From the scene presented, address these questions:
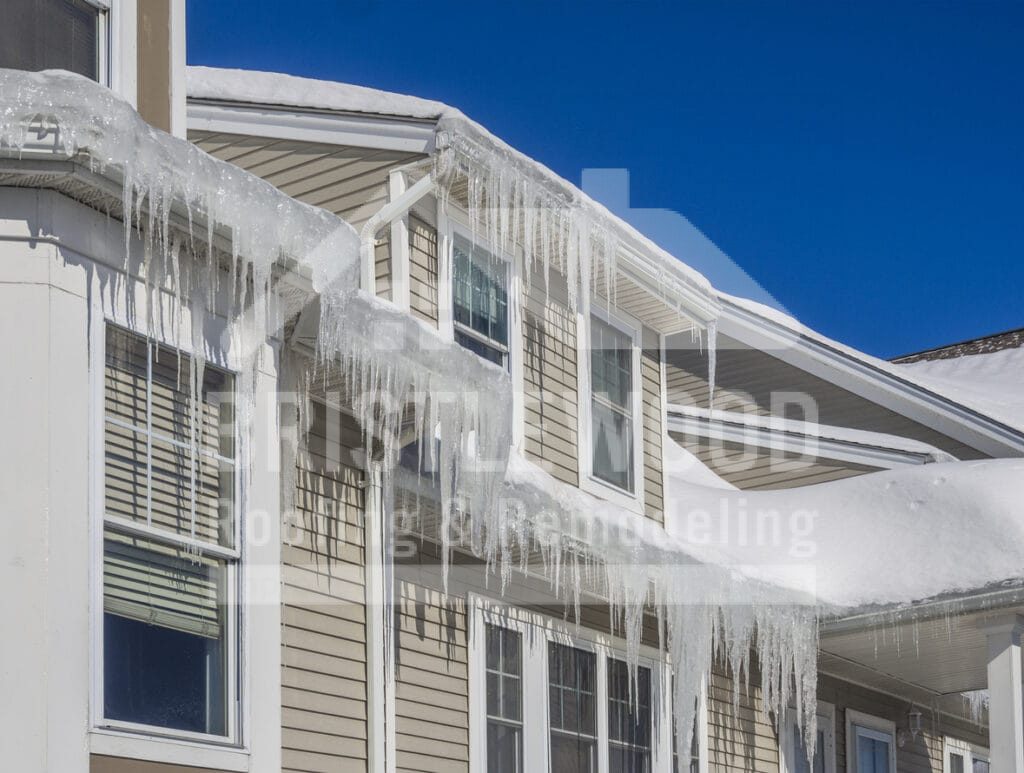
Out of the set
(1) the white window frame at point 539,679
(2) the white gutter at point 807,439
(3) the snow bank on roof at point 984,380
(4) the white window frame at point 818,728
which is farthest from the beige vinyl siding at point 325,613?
(3) the snow bank on roof at point 984,380

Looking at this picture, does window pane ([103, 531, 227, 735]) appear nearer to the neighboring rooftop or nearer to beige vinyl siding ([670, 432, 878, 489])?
beige vinyl siding ([670, 432, 878, 489])

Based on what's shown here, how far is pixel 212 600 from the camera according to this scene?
6719 millimetres

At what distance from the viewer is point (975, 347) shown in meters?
24.0

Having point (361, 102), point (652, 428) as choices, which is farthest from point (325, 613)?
point (652, 428)

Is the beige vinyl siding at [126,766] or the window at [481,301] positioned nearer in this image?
the beige vinyl siding at [126,766]

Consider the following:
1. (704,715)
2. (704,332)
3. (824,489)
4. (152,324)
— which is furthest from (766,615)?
(152,324)

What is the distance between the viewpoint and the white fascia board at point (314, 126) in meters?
9.78

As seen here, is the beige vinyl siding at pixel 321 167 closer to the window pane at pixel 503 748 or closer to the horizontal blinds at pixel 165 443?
the horizontal blinds at pixel 165 443

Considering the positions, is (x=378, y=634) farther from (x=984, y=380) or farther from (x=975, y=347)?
(x=975, y=347)

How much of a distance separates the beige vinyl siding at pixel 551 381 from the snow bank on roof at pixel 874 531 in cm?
120

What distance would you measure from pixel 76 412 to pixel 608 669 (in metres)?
5.93

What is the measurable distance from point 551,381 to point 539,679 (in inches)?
85.6

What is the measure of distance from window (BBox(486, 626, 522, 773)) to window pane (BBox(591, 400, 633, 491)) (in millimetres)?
1920

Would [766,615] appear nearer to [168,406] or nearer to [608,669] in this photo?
[608,669]
